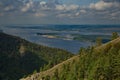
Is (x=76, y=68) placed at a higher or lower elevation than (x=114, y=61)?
lower

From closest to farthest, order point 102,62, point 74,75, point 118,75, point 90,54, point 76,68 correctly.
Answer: point 118,75
point 102,62
point 74,75
point 76,68
point 90,54

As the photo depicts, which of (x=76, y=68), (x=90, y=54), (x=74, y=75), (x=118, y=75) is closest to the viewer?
(x=118, y=75)

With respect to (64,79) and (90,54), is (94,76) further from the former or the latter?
(90,54)

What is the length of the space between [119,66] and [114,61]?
17.7 feet

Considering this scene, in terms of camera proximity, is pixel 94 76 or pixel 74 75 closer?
pixel 94 76

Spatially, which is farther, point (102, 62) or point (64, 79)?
point (64, 79)

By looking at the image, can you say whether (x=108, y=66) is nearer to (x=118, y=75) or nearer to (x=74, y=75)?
(x=118, y=75)

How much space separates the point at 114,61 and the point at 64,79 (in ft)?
145

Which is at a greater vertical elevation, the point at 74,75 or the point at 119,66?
the point at 119,66

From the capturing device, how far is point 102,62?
5251 inches

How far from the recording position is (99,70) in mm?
123062

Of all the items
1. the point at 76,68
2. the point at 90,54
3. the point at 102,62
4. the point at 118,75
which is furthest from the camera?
the point at 90,54

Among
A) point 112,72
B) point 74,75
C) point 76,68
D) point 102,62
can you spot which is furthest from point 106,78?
point 76,68

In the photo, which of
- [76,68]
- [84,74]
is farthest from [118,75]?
[76,68]
